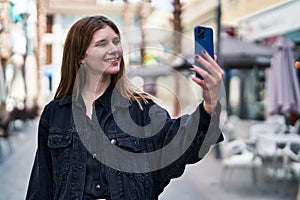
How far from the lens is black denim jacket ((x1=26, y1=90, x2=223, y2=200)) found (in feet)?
5.23

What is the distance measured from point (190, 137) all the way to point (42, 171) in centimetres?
52

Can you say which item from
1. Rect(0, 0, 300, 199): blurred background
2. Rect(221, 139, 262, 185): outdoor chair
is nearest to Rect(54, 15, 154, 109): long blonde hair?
Rect(0, 0, 300, 199): blurred background

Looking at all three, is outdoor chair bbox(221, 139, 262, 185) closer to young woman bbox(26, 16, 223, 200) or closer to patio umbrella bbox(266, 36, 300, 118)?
patio umbrella bbox(266, 36, 300, 118)

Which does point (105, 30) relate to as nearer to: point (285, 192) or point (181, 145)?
point (181, 145)

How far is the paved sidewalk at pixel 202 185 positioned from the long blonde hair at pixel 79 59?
3856 mm

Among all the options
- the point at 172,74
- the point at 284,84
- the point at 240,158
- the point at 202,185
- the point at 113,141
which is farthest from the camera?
the point at 284,84

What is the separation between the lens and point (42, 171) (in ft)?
5.69

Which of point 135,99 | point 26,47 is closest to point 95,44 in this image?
point 135,99

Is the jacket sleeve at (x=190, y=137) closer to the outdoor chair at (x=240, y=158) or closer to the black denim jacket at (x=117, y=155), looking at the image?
the black denim jacket at (x=117, y=155)

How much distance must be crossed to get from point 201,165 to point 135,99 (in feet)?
22.5

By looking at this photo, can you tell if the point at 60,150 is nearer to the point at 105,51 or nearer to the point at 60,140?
the point at 60,140

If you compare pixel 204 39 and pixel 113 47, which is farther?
pixel 113 47

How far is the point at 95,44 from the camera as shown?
1710 millimetres

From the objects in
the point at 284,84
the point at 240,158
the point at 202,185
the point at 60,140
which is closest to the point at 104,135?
the point at 60,140
